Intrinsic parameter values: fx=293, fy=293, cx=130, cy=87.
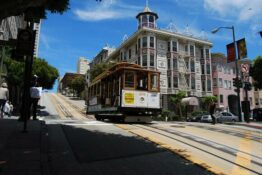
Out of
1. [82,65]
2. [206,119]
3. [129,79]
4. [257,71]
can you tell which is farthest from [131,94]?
[82,65]

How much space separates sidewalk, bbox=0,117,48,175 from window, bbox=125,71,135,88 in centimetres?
786

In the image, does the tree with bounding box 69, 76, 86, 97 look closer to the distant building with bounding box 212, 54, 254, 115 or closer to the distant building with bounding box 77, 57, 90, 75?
the distant building with bounding box 212, 54, 254, 115

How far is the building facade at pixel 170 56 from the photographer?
49188 mm

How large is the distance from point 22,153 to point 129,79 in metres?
10.4

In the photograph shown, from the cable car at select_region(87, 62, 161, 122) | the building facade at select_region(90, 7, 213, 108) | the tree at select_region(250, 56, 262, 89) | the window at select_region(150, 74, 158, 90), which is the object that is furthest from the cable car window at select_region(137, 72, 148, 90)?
the building facade at select_region(90, 7, 213, 108)

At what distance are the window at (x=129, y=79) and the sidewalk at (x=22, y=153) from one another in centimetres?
786

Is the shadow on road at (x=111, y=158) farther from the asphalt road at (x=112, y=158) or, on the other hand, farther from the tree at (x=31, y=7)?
the tree at (x=31, y=7)

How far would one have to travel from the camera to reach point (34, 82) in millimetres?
12867

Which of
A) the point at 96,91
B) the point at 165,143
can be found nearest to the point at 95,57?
the point at 96,91

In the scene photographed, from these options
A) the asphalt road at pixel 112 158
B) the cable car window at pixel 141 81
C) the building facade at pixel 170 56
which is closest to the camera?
the asphalt road at pixel 112 158

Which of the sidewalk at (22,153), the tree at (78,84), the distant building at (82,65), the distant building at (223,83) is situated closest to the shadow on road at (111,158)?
the sidewalk at (22,153)

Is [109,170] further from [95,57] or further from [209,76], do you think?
[95,57]

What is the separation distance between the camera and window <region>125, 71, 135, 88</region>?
16.0 meters

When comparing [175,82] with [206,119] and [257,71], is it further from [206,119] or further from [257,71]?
[206,119]
